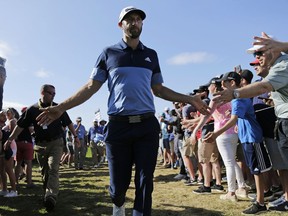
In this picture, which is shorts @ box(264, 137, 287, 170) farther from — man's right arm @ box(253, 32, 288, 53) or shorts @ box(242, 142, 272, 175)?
man's right arm @ box(253, 32, 288, 53)

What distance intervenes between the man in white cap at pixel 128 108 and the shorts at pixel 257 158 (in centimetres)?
207

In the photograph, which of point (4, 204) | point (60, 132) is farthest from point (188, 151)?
point (4, 204)

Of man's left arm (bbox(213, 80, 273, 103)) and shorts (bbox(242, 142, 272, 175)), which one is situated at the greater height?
man's left arm (bbox(213, 80, 273, 103))

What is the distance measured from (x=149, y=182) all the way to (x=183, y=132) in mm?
5740

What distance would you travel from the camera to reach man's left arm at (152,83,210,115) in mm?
3754

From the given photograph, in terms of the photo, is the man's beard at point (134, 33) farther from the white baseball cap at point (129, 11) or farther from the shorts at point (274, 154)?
the shorts at point (274, 154)

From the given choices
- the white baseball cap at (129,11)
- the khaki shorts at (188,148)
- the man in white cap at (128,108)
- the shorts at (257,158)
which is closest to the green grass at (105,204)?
the shorts at (257,158)

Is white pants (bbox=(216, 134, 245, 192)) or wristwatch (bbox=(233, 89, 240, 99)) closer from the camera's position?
wristwatch (bbox=(233, 89, 240, 99))

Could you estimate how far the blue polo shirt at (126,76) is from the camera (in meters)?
3.50

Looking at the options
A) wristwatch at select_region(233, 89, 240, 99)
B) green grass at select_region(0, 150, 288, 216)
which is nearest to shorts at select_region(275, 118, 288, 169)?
wristwatch at select_region(233, 89, 240, 99)

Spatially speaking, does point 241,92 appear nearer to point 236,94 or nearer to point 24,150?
point 236,94

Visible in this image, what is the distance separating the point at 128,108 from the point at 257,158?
2.88 m

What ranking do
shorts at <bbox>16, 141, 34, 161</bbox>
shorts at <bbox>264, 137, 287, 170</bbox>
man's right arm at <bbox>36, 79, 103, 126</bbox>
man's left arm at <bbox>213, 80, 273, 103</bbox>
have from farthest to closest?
shorts at <bbox>16, 141, 34, 161</bbox>
shorts at <bbox>264, 137, 287, 170</bbox>
man's right arm at <bbox>36, 79, 103, 126</bbox>
man's left arm at <bbox>213, 80, 273, 103</bbox>

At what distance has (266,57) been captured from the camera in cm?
397
